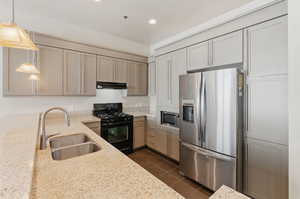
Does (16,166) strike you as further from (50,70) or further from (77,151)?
(50,70)

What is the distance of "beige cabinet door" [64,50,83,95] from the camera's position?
8.68 feet

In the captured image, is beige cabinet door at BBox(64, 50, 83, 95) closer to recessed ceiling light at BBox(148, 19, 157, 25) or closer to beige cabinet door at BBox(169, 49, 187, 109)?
recessed ceiling light at BBox(148, 19, 157, 25)

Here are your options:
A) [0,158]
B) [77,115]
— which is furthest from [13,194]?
[77,115]

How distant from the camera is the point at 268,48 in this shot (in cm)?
164

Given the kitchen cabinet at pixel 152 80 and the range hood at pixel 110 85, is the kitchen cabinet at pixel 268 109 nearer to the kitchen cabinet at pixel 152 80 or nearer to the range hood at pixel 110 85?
the kitchen cabinet at pixel 152 80

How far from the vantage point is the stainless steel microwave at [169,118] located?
9.12 feet

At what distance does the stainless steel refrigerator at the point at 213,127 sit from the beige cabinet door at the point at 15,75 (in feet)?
8.59

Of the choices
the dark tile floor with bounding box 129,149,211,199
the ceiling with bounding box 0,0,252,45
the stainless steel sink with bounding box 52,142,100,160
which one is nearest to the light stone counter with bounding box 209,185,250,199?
the stainless steel sink with bounding box 52,142,100,160

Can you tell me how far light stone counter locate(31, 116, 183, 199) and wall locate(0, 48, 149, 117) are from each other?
2115 millimetres

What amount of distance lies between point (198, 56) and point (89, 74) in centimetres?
218

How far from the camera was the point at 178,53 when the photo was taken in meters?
2.71

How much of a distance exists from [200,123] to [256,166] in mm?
821

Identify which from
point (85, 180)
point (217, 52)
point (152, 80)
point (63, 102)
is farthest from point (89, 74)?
point (85, 180)

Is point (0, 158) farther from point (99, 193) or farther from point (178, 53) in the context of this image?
point (178, 53)
